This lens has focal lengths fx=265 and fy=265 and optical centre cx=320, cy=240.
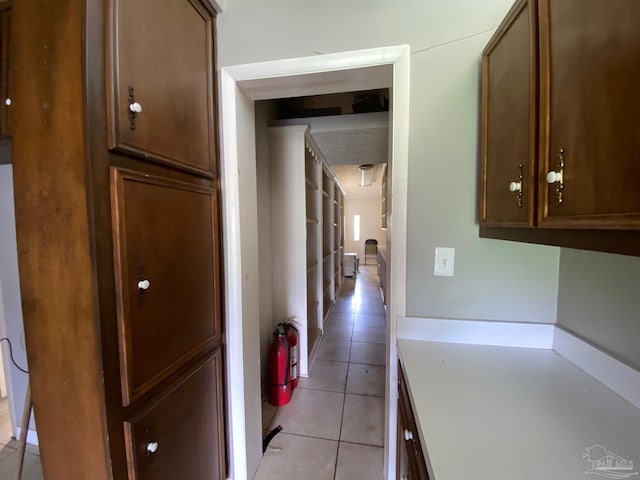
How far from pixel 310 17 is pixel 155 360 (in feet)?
5.07

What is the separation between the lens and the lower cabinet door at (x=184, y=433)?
2.93 ft

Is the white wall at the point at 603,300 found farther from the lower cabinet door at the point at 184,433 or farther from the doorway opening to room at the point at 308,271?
the lower cabinet door at the point at 184,433

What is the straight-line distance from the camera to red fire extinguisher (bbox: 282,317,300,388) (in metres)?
2.22

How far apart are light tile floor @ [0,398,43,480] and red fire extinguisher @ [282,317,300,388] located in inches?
62.0

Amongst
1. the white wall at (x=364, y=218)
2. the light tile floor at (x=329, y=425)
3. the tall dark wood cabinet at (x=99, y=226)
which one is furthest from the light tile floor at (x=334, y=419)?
the white wall at (x=364, y=218)

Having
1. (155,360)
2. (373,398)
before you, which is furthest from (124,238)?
→ (373,398)

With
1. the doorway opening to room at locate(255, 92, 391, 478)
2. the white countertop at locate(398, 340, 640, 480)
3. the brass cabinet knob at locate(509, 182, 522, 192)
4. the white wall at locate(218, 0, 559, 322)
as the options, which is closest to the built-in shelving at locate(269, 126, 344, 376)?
the doorway opening to room at locate(255, 92, 391, 478)

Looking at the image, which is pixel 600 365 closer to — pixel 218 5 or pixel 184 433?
pixel 184 433

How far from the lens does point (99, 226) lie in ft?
2.46

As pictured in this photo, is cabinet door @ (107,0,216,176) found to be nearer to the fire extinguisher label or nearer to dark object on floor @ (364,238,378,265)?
the fire extinguisher label

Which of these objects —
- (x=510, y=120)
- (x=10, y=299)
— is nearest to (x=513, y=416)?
(x=510, y=120)

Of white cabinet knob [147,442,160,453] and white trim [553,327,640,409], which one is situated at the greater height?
white trim [553,327,640,409]

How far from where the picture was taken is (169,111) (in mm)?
998

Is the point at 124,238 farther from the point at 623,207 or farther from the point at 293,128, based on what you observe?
the point at 293,128
